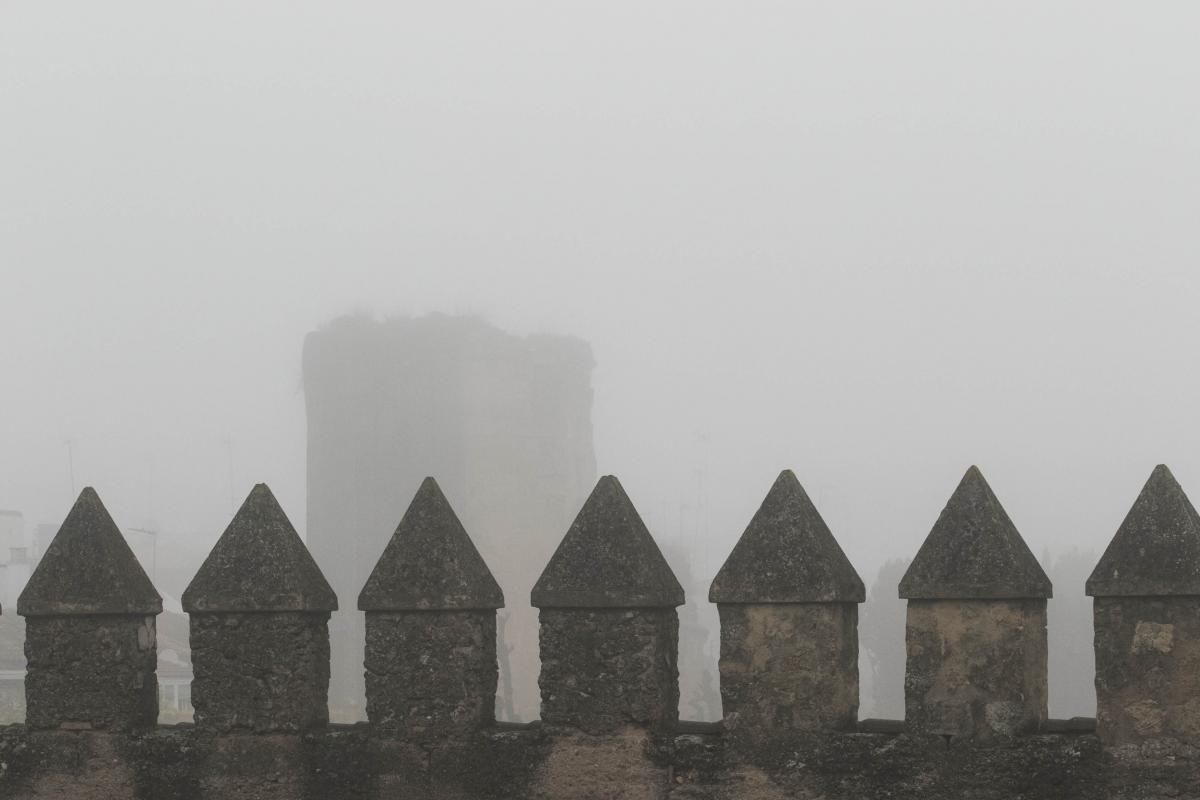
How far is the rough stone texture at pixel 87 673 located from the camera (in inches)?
410

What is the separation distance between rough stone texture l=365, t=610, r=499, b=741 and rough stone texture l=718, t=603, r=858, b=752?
5.00 feet

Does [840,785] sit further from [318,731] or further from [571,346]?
[571,346]

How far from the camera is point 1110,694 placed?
345 inches

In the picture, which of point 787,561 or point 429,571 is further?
point 429,571

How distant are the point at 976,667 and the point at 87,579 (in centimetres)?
558

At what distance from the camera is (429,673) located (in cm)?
983

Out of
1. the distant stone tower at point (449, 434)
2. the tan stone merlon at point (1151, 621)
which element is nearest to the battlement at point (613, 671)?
the tan stone merlon at point (1151, 621)

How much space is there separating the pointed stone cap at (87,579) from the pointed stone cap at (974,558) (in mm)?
4888

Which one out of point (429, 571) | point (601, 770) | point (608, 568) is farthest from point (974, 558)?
point (429, 571)

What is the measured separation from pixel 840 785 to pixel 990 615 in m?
1.27

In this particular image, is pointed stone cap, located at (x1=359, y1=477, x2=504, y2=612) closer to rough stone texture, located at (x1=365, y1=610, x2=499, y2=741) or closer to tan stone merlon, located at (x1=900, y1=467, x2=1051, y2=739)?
rough stone texture, located at (x1=365, y1=610, x2=499, y2=741)

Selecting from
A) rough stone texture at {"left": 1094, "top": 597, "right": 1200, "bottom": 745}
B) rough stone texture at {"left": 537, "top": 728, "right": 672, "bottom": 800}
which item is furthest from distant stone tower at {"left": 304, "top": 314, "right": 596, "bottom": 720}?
rough stone texture at {"left": 1094, "top": 597, "right": 1200, "bottom": 745}

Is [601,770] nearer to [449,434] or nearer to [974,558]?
[974,558]

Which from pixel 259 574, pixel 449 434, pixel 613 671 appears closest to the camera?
pixel 613 671
